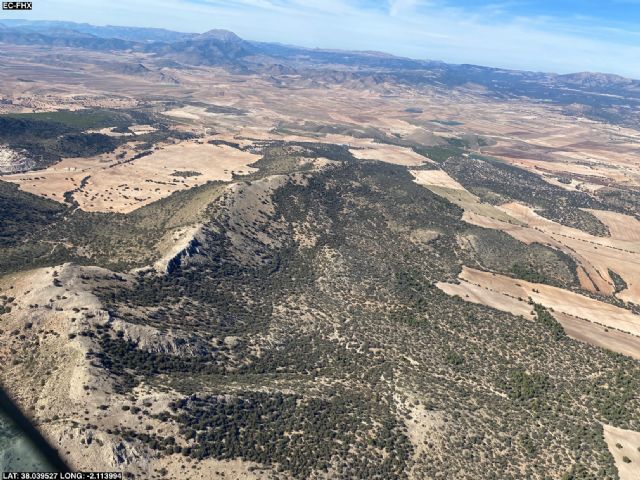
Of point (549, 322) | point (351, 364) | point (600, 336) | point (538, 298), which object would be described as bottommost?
point (351, 364)

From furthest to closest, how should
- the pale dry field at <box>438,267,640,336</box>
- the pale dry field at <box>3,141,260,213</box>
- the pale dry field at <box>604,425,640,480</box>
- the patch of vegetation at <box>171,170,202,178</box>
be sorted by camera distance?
the patch of vegetation at <box>171,170,202,178</box>
the pale dry field at <box>3,141,260,213</box>
the pale dry field at <box>438,267,640,336</box>
the pale dry field at <box>604,425,640,480</box>

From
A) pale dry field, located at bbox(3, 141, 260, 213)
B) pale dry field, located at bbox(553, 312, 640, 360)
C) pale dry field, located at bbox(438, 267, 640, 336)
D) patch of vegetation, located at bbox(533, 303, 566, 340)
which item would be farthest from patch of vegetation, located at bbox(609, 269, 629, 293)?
pale dry field, located at bbox(3, 141, 260, 213)

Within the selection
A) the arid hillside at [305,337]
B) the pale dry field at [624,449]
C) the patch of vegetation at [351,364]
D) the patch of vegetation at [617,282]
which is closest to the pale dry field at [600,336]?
the arid hillside at [305,337]

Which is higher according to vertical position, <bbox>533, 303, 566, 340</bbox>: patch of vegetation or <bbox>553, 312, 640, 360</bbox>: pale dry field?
<bbox>533, 303, 566, 340</bbox>: patch of vegetation

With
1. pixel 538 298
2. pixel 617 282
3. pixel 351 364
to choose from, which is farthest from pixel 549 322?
pixel 617 282

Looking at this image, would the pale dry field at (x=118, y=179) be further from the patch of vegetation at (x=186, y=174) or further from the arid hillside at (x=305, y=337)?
the arid hillside at (x=305, y=337)

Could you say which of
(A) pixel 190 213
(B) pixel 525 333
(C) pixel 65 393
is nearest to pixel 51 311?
(C) pixel 65 393

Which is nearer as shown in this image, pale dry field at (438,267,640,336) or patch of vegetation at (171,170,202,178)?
pale dry field at (438,267,640,336)

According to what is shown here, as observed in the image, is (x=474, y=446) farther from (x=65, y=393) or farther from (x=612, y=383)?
(x=65, y=393)

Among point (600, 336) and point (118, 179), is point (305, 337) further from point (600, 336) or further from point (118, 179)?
point (118, 179)

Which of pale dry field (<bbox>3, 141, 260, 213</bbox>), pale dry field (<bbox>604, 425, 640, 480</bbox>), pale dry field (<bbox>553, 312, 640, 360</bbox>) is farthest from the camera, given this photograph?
pale dry field (<bbox>3, 141, 260, 213</bbox>)

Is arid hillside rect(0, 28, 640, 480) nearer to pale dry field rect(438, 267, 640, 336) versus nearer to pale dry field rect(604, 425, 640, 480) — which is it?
pale dry field rect(604, 425, 640, 480)

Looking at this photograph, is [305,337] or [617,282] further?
[617,282]
